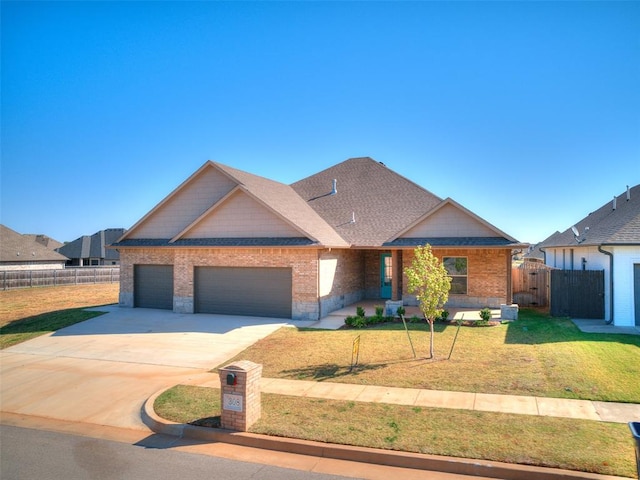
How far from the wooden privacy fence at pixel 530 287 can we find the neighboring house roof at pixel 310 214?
4.87 metres

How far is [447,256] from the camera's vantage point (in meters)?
21.3

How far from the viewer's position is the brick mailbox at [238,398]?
8.00 meters

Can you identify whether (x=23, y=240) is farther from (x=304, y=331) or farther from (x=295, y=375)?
(x=295, y=375)

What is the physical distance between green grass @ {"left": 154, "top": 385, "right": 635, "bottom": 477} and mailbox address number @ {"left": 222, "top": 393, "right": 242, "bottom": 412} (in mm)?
461

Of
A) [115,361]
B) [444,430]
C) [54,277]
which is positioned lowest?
[115,361]

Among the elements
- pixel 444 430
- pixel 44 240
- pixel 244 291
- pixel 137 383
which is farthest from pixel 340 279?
pixel 44 240

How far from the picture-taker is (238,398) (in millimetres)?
8039

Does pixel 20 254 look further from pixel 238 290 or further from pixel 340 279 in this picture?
pixel 340 279

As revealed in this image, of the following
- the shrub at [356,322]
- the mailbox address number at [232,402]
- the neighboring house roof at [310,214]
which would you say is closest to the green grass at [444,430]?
the mailbox address number at [232,402]

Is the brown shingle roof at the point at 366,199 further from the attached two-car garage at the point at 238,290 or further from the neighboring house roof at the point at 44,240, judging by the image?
the neighboring house roof at the point at 44,240

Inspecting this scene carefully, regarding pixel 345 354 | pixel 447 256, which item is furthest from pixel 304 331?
pixel 447 256

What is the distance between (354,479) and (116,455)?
13.1 ft

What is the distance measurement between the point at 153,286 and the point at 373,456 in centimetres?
1854

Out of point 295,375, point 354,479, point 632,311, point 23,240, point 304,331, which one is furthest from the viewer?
point 23,240
